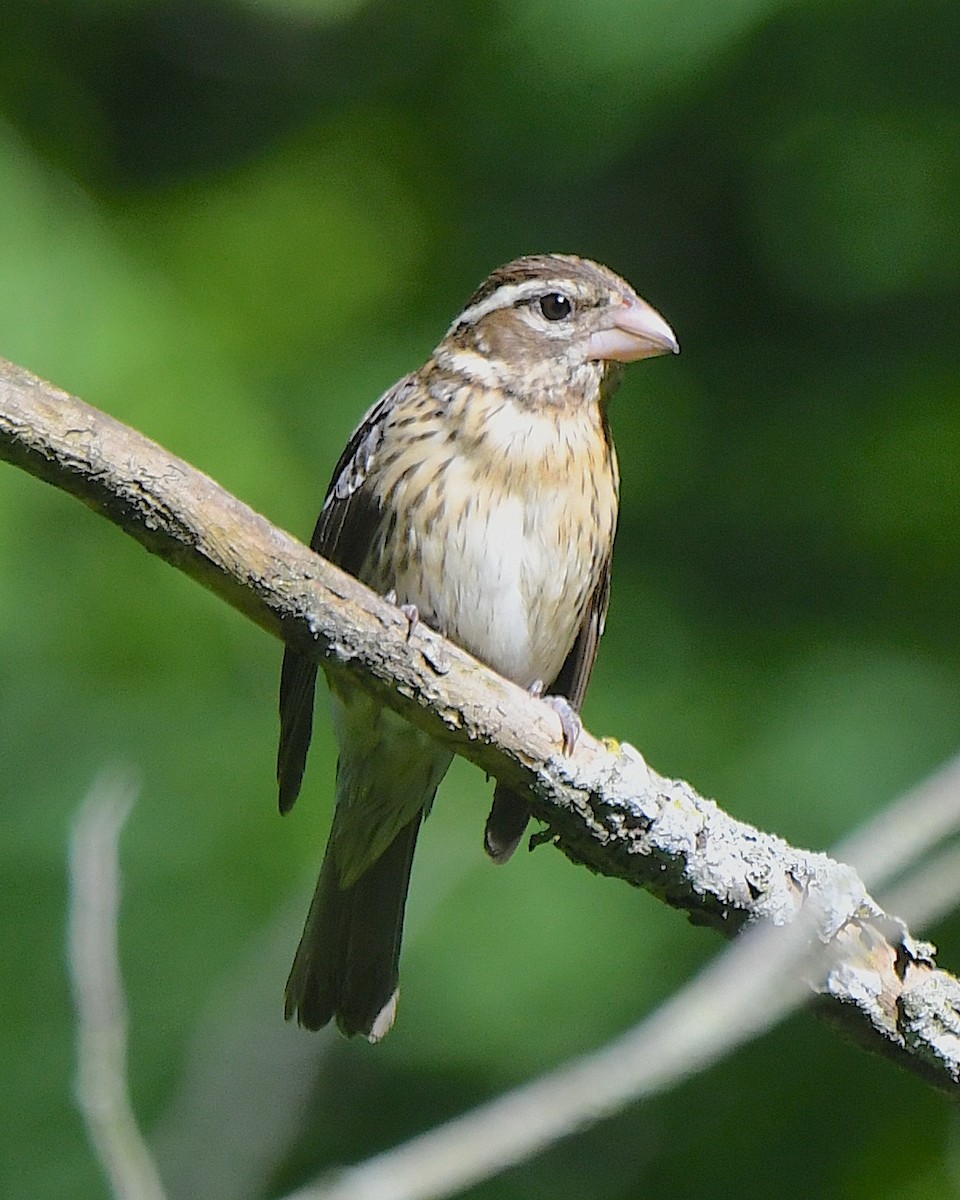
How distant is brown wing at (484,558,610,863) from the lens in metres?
3.50

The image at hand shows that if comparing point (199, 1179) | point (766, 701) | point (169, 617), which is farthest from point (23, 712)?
→ point (766, 701)

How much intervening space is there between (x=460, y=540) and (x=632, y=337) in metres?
0.53

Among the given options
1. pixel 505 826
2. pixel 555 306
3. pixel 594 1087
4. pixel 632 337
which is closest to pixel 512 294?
pixel 555 306

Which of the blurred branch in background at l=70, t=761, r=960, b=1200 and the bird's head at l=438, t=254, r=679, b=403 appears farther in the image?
the bird's head at l=438, t=254, r=679, b=403

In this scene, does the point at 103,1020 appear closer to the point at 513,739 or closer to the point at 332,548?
the point at 513,739

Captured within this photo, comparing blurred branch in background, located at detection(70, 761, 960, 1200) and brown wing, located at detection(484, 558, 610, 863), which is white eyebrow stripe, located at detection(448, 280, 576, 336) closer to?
brown wing, located at detection(484, 558, 610, 863)

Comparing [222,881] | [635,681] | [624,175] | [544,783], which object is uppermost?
[624,175]

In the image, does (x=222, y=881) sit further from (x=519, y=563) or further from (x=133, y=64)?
(x=133, y=64)

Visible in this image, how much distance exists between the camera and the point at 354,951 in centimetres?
346

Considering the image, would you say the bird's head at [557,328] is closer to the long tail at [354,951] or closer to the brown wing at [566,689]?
the brown wing at [566,689]

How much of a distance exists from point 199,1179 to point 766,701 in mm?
1916

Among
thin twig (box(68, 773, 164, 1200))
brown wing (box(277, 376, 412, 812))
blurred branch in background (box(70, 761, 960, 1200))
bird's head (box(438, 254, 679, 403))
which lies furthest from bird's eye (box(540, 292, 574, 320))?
blurred branch in background (box(70, 761, 960, 1200))

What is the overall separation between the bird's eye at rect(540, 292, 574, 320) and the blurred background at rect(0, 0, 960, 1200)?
3.34 feet

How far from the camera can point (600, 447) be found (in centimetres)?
353
